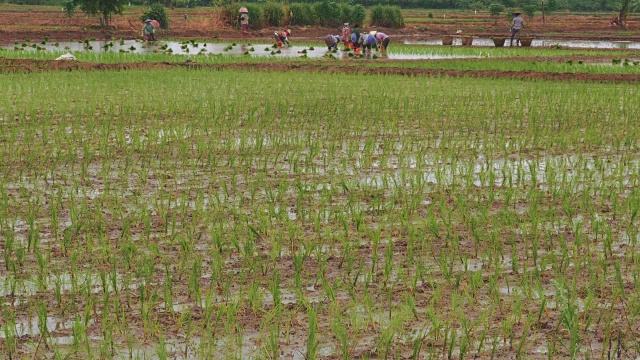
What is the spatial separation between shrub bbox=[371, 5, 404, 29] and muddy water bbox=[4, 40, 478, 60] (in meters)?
12.4

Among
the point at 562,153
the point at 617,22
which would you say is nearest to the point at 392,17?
the point at 617,22

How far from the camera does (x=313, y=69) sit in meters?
15.1

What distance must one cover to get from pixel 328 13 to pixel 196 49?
1316cm

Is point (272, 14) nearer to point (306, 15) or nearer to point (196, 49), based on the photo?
point (306, 15)

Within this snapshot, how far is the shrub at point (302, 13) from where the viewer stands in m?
34.2

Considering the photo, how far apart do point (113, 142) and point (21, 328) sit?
4.20 metres

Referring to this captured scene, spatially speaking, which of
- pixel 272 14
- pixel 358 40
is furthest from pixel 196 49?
pixel 272 14

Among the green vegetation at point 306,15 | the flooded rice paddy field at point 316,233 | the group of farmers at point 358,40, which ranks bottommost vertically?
the flooded rice paddy field at point 316,233

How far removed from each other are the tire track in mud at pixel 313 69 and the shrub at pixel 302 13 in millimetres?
18562

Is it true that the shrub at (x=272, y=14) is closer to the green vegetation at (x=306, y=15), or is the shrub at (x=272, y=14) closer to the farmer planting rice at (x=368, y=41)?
the green vegetation at (x=306, y=15)

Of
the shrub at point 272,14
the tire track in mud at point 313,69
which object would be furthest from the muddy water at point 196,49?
the shrub at point 272,14

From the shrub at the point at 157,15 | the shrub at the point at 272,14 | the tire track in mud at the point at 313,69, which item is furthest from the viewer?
the shrub at the point at 272,14

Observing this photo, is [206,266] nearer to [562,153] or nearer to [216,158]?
[216,158]

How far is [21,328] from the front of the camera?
10.6 ft
